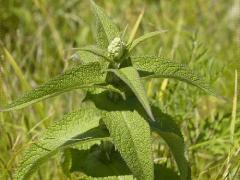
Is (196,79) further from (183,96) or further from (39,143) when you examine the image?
(183,96)

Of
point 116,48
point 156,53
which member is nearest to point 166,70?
point 116,48

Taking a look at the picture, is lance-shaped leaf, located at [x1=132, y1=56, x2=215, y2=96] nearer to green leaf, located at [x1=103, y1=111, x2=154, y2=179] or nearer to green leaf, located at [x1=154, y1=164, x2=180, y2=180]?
green leaf, located at [x1=103, y1=111, x2=154, y2=179]

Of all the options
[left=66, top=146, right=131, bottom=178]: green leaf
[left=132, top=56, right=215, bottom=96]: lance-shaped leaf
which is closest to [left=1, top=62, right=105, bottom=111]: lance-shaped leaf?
[left=132, top=56, right=215, bottom=96]: lance-shaped leaf

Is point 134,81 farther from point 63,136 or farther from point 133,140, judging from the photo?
point 63,136

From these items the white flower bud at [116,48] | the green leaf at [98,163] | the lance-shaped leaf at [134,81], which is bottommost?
the green leaf at [98,163]

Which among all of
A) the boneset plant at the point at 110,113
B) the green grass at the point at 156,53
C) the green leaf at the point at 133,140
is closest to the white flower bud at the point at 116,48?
the boneset plant at the point at 110,113

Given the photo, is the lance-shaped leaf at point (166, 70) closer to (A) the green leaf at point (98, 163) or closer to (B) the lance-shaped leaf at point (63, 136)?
(B) the lance-shaped leaf at point (63, 136)
